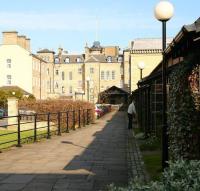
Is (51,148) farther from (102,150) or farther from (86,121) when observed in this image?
(86,121)

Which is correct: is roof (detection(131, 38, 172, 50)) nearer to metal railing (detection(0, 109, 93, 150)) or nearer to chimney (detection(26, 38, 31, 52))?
chimney (detection(26, 38, 31, 52))

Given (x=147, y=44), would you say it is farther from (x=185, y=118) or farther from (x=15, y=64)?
(x=185, y=118)

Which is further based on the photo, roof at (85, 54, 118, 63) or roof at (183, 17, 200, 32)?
roof at (85, 54, 118, 63)

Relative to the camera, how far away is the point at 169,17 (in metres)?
10.5

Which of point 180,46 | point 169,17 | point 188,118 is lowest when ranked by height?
point 188,118

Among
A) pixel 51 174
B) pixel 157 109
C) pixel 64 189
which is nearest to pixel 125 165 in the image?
pixel 51 174

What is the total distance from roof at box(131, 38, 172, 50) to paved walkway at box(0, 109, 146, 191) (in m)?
50.0

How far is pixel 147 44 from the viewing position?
6775 centimetres

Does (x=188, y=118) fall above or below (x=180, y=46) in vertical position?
below

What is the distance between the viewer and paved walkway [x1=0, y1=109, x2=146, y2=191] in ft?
30.0

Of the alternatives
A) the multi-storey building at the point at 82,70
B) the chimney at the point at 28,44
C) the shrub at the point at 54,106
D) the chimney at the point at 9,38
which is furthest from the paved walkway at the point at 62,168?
the multi-storey building at the point at 82,70

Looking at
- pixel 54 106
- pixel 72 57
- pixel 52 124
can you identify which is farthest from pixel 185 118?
pixel 72 57

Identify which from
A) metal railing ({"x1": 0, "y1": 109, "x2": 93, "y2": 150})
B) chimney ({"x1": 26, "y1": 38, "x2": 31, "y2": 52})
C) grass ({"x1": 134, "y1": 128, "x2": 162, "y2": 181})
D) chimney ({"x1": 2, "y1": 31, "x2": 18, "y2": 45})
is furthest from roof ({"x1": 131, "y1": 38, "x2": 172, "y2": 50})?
grass ({"x1": 134, "y1": 128, "x2": 162, "y2": 181})

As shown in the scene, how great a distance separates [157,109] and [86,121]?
51.1 feet
